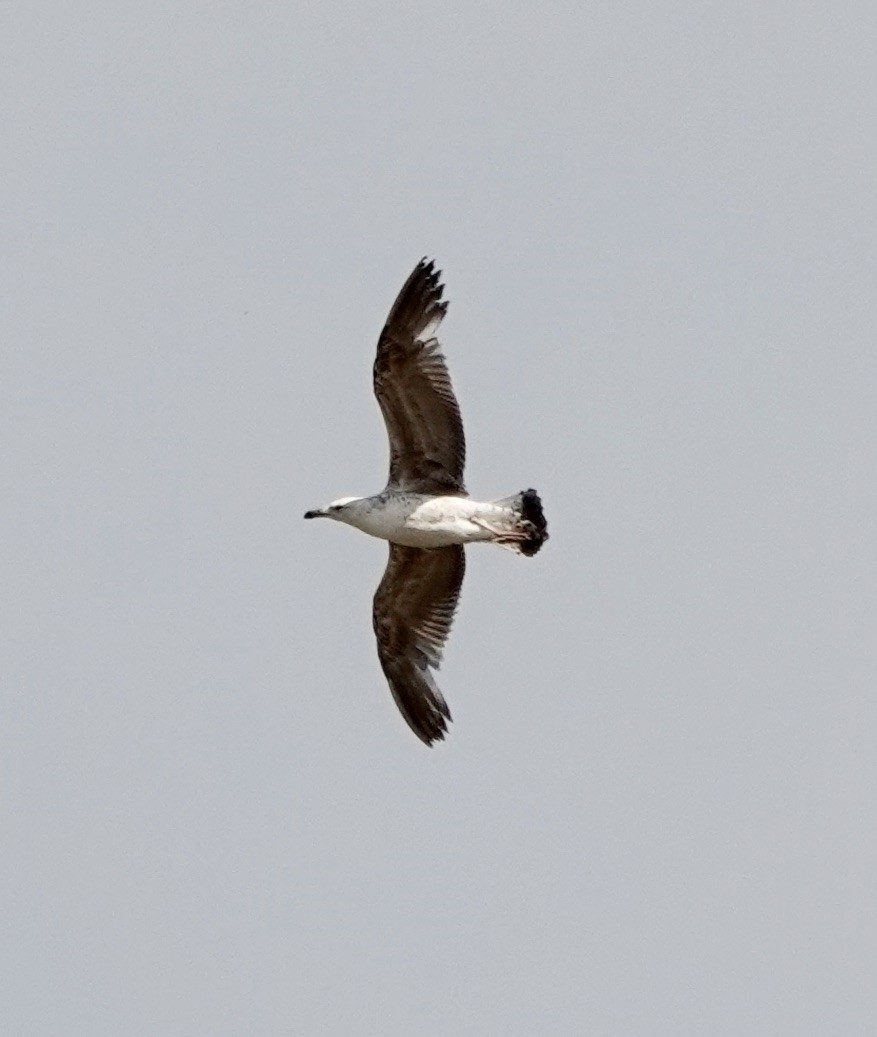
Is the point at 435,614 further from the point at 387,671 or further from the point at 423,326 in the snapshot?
the point at 423,326

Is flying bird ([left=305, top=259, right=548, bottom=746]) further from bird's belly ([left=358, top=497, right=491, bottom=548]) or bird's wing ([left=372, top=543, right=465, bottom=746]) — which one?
bird's wing ([left=372, top=543, right=465, bottom=746])

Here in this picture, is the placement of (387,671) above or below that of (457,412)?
below

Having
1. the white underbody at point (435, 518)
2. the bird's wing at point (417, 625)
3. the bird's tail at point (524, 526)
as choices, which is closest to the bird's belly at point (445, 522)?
the white underbody at point (435, 518)

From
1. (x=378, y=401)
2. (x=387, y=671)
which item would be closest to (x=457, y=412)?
(x=378, y=401)

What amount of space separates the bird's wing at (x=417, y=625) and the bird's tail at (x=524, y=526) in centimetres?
101

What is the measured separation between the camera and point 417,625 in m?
24.5

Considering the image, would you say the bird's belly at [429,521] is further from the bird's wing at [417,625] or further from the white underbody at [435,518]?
the bird's wing at [417,625]

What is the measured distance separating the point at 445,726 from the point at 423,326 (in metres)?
3.65

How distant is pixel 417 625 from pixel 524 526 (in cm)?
176

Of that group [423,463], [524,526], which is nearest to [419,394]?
[423,463]

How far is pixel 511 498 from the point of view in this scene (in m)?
23.4

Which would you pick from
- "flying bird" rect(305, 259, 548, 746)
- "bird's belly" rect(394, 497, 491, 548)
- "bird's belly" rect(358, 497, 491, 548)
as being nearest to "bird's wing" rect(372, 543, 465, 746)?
"flying bird" rect(305, 259, 548, 746)

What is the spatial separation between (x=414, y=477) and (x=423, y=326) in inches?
49.5

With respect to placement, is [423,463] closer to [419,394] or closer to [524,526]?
[419,394]
